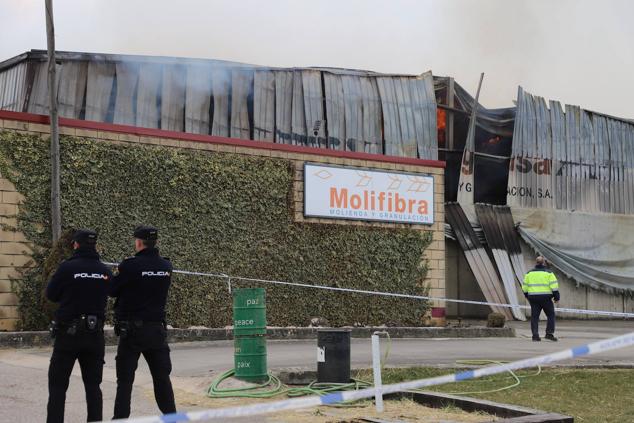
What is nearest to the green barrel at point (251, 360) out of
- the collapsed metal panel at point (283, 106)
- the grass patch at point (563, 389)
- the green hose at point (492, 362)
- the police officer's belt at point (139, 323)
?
the grass patch at point (563, 389)

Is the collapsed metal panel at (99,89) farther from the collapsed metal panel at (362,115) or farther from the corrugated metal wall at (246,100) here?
the collapsed metal panel at (362,115)

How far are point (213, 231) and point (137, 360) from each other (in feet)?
34.4

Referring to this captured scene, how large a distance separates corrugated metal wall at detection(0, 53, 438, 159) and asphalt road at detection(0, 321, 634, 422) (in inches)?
226

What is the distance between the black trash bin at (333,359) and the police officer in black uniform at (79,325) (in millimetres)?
3246

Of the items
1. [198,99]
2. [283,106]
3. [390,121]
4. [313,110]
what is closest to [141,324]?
[198,99]

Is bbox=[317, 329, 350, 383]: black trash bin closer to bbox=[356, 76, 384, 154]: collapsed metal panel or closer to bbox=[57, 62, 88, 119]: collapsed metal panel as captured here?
bbox=[57, 62, 88, 119]: collapsed metal panel

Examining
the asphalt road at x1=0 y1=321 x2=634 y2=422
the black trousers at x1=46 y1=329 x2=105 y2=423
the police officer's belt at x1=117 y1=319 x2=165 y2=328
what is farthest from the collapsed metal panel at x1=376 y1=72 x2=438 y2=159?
→ the black trousers at x1=46 y1=329 x2=105 y2=423

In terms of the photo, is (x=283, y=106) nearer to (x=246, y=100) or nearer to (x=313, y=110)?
(x=313, y=110)

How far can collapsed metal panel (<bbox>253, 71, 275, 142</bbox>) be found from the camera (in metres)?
20.6

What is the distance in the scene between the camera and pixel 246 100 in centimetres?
2061

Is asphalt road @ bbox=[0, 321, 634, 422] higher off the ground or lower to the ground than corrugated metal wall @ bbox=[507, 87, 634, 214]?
lower

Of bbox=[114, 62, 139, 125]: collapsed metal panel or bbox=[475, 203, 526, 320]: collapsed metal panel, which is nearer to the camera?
bbox=[114, 62, 139, 125]: collapsed metal panel

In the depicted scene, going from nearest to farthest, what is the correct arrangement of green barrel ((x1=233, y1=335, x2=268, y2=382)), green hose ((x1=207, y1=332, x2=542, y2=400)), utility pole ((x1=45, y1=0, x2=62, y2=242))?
1. green hose ((x1=207, y1=332, x2=542, y2=400))
2. green barrel ((x1=233, y1=335, x2=268, y2=382))
3. utility pole ((x1=45, y1=0, x2=62, y2=242))

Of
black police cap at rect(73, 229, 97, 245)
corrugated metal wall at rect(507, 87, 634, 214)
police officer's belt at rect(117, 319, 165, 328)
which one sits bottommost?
police officer's belt at rect(117, 319, 165, 328)
